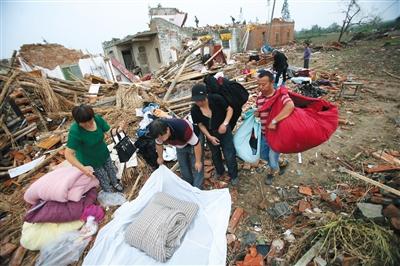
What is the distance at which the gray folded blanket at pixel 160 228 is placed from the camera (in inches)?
85.4

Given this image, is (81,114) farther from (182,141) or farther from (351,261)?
(351,261)

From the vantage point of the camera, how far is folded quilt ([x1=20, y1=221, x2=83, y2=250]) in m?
2.60

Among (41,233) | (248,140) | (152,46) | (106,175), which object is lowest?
(41,233)

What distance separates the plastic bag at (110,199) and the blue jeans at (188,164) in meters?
1.13

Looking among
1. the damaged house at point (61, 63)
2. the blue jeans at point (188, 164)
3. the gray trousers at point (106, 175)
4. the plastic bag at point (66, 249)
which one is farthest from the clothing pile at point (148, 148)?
the damaged house at point (61, 63)

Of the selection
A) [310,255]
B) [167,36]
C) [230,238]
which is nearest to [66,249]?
[230,238]

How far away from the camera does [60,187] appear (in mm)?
2736

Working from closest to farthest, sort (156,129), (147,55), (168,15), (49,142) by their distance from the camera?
(156,129)
(49,142)
(147,55)
(168,15)

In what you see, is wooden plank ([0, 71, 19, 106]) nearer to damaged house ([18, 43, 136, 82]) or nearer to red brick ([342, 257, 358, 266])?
red brick ([342, 257, 358, 266])

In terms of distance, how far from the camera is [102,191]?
335 cm

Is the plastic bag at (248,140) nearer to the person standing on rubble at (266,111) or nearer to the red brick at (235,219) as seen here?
the person standing on rubble at (266,111)

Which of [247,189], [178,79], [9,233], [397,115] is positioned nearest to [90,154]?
[9,233]

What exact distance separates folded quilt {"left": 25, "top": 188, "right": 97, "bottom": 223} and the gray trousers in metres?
0.44

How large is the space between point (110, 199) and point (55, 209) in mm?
745
